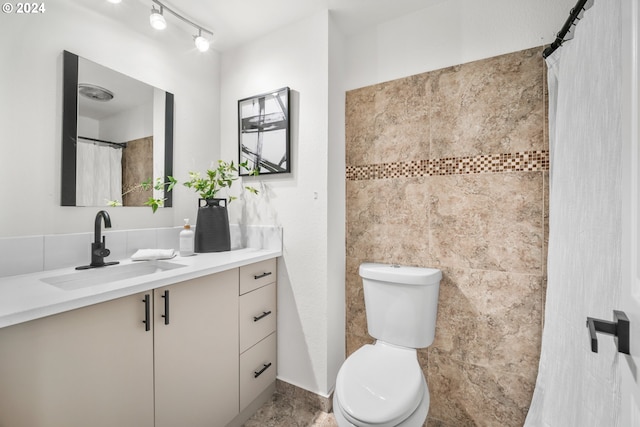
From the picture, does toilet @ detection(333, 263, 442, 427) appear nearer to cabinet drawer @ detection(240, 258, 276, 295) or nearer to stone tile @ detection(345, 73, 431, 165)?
cabinet drawer @ detection(240, 258, 276, 295)

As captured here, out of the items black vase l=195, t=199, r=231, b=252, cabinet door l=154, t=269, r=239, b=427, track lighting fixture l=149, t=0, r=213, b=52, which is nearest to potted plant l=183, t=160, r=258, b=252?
black vase l=195, t=199, r=231, b=252

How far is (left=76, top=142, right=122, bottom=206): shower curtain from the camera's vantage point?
1409 millimetres

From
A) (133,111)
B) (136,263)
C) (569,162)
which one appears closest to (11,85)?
(133,111)

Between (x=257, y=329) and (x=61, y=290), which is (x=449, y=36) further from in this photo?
(x=61, y=290)

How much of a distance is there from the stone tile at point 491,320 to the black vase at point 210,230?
52.1 inches

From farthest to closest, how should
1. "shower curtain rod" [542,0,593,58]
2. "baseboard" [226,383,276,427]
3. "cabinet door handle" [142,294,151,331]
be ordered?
1. "baseboard" [226,383,276,427]
2. "cabinet door handle" [142,294,151,331]
3. "shower curtain rod" [542,0,593,58]

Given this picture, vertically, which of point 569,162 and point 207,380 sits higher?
point 569,162

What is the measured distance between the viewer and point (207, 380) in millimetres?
1313

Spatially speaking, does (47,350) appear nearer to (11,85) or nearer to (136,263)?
(136,263)

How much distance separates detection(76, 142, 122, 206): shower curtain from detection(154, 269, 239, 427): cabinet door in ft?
2.45

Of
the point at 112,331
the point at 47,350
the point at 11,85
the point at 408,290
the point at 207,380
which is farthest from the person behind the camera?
the point at 408,290

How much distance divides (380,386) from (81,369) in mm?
1064

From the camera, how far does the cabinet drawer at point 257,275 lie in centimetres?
153

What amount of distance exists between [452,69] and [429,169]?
0.55 metres
